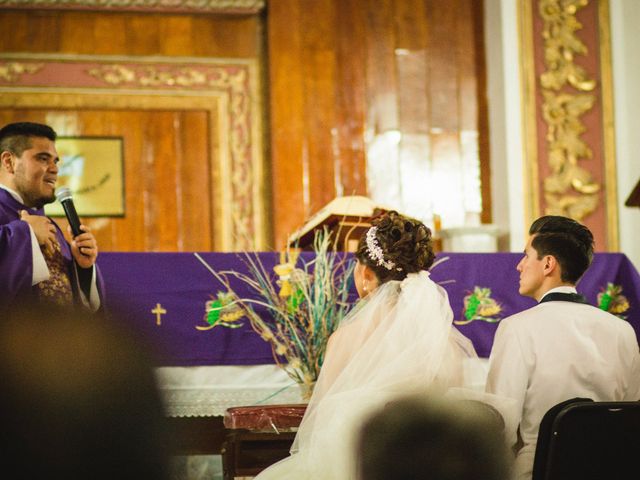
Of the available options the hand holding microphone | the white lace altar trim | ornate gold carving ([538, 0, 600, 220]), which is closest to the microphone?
the hand holding microphone

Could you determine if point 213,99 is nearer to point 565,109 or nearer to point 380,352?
point 565,109

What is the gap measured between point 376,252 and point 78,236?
3.85ft

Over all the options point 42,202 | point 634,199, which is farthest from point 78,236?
point 634,199

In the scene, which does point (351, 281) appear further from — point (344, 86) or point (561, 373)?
point (344, 86)

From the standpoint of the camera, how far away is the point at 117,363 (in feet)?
2.42

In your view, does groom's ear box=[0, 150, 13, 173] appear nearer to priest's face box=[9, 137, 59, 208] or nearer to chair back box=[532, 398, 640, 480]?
priest's face box=[9, 137, 59, 208]

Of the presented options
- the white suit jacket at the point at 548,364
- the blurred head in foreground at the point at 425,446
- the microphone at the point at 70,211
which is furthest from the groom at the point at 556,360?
the microphone at the point at 70,211

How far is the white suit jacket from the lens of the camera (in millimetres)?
2781

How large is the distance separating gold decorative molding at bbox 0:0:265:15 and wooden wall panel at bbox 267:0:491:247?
0.75ft

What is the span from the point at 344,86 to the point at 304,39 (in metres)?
0.47

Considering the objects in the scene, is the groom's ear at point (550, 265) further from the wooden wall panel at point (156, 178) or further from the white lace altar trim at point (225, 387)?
the wooden wall panel at point (156, 178)

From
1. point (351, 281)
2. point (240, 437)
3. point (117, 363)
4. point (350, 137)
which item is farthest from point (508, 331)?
point (350, 137)

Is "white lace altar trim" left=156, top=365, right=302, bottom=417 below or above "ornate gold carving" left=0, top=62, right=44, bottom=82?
below

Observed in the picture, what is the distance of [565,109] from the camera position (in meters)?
6.74
